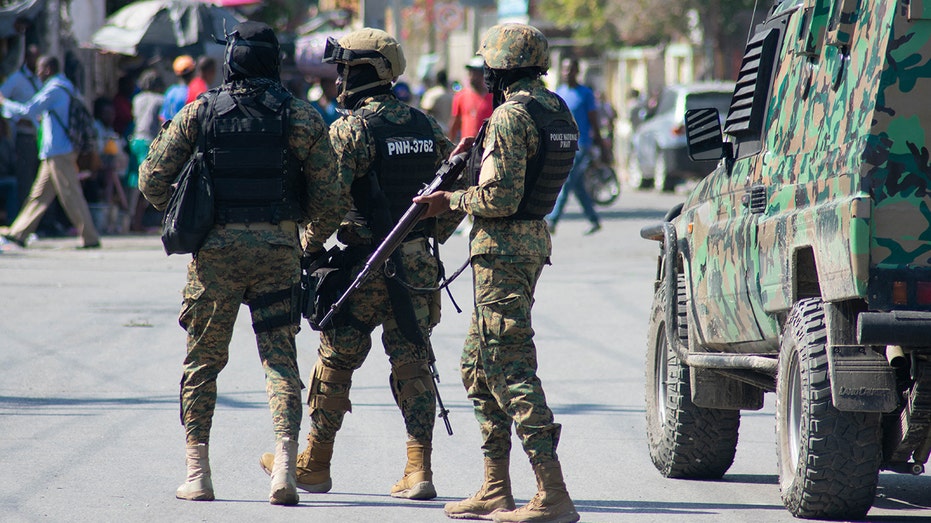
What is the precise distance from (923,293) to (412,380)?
2.07 metres

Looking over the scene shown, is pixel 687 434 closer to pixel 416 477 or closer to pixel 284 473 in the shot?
pixel 416 477

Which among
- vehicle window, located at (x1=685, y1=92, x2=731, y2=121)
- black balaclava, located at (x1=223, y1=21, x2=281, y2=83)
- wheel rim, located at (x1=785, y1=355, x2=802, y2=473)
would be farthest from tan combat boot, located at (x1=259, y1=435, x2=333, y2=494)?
vehicle window, located at (x1=685, y1=92, x2=731, y2=121)

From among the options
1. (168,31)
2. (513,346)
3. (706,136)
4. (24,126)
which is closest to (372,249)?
(513,346)

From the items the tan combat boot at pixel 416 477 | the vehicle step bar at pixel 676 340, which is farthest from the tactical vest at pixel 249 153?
the vehicle step bar at pixel 676 340

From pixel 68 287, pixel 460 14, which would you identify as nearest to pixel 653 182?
pixel 460 14

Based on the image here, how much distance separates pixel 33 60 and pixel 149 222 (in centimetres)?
335

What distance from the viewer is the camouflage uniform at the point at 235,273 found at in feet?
18.1

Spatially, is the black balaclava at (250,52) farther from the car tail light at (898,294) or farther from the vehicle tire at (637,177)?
the vehicle tire at (637,177)

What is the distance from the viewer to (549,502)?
16.9ft

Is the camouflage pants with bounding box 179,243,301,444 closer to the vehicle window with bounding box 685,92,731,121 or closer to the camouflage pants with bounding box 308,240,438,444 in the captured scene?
the camouflage pants with bounding box 308,240,438,444

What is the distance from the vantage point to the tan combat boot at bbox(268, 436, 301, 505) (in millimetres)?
5480

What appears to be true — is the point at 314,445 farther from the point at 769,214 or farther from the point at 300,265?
the point at 769,214

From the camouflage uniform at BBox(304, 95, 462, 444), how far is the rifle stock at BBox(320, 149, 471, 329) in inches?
4.1

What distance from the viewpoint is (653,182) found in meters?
28.9
